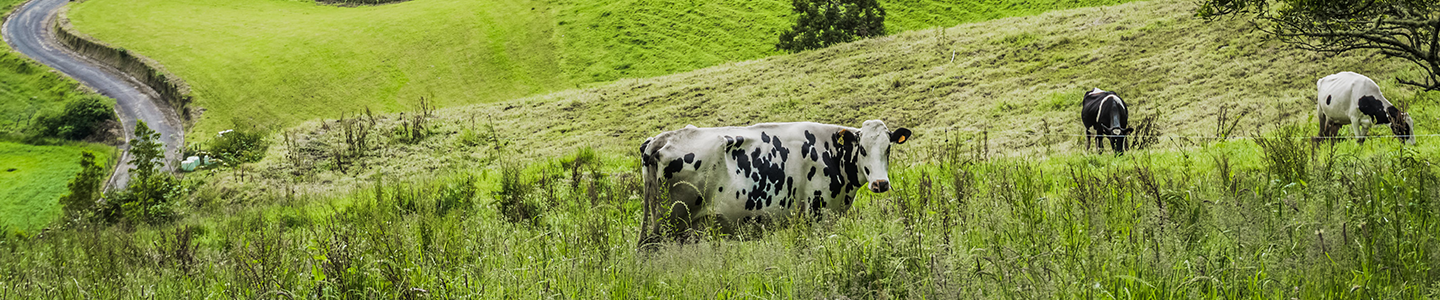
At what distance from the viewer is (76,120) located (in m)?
51.8

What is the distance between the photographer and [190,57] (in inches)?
2485

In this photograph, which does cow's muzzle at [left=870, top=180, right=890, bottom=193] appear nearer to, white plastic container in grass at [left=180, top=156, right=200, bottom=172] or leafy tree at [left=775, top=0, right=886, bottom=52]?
white plastic container in grass at [left=180, top=156, right=200, bottom=172]

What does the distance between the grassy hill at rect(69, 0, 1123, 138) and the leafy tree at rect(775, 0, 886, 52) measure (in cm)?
1003

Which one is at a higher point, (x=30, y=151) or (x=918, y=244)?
(x=918, y=244)

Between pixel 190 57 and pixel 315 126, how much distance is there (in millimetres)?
43673

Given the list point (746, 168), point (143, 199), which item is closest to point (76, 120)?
point (143, 199)

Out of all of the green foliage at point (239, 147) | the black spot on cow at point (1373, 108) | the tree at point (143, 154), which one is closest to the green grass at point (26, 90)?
the green foliage at point (239, 147)

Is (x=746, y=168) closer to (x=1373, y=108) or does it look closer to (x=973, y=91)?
(x=1373, y=108)

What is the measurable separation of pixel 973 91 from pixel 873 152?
2169cm

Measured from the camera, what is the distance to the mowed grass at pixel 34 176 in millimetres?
33297

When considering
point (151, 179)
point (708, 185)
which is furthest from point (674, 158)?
point (151, 179)

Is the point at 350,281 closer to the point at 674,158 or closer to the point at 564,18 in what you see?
the point at 674,158

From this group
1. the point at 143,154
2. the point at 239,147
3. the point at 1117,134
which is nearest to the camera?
the point at 1117,134

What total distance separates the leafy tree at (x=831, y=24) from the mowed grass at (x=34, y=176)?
3902 centimetres
